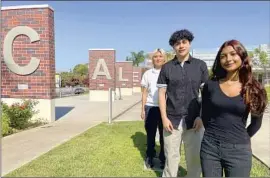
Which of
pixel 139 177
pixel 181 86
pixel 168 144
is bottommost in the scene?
pixel 139 177

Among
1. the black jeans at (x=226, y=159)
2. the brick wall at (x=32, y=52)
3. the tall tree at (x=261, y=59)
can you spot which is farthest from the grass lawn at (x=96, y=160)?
the tall tree at (x=261, y=59)

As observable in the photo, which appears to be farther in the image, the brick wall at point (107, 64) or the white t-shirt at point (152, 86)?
the brick wall at point (107, 64)

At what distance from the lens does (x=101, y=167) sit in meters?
4.33

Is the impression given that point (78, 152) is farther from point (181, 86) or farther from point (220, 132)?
point (220, 132)

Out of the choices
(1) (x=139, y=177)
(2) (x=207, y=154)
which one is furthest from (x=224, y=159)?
(1) (x=139, y=177)

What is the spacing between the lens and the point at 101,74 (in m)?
19.2

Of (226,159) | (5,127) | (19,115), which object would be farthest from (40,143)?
(226,159)

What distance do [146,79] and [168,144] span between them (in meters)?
1.59

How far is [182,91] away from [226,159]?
40.9 inches

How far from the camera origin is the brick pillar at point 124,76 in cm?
2709

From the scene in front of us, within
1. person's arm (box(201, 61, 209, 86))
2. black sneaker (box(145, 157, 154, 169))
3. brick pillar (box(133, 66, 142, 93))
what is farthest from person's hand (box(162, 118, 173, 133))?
brick pillar (box(133, 66, 142, 93))

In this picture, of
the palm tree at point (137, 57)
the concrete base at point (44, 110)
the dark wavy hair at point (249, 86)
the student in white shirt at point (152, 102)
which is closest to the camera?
the dark wavy hair at point (249, 86)

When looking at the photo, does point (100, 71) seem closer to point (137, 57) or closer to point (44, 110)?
point (44, 110)

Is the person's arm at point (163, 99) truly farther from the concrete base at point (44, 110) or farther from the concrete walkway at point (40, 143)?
the concrete base at point (44, 110)
